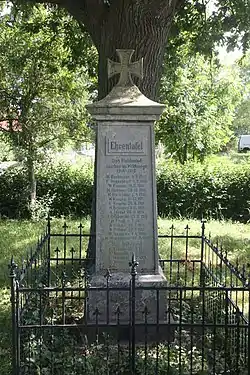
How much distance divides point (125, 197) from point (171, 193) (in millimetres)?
8398

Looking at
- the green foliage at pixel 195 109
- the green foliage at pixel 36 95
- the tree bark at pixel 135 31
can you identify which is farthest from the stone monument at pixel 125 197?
the green foliage at pixel 195 109

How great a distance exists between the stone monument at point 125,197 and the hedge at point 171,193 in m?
8.06

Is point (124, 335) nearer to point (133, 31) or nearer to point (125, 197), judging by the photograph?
point (125, 197)

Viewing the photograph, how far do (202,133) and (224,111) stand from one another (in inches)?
168

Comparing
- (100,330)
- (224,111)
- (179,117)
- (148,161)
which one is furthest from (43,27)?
(224,111)

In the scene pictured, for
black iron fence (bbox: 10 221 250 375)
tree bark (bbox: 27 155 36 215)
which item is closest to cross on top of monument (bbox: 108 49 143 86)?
black iron fence (bbox: 10 221 250 375)

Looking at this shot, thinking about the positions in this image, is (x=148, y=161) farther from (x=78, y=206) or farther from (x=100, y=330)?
(x=78, y=206)

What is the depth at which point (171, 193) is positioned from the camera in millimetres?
13414

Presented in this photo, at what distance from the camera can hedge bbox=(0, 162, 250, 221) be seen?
13.2 m

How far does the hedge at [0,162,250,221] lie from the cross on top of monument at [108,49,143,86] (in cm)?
Answer: 810

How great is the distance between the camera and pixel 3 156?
13.7 meters

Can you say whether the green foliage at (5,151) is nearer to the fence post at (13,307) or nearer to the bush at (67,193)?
the bush at (67,193)

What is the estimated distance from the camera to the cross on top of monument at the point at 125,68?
5277 mm

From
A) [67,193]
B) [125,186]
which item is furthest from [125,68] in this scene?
[67,193]
